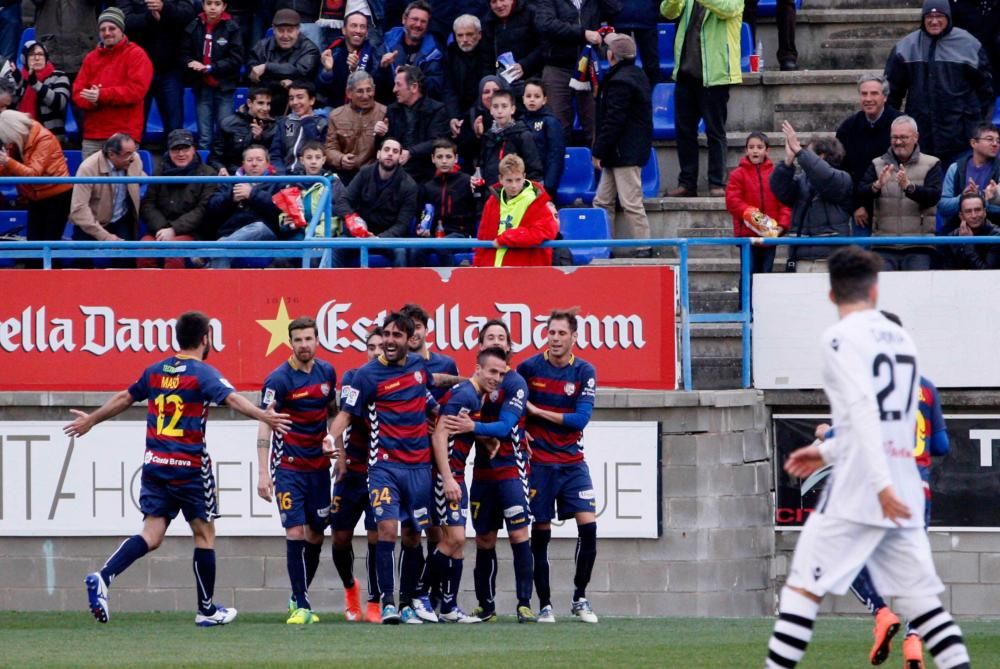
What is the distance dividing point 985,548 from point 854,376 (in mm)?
7537

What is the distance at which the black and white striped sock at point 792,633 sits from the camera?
23.7 ft

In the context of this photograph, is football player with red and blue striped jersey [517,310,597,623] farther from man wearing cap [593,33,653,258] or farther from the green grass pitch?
man wearing cap [593,33,653,258]

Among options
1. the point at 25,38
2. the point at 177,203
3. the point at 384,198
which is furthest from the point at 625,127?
the point at 25,38

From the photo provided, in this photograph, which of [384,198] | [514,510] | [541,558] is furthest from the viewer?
[384,198]

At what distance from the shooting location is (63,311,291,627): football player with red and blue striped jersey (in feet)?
37.1

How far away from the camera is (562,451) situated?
481 inches

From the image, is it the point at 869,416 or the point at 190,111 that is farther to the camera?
the point at 190,111

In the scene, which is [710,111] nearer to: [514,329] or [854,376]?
[514,329]

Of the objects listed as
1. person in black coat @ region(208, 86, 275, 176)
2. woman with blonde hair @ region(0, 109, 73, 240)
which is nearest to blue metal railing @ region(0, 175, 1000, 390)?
woman with blonde hair @ region(0, 109, 73, 240)

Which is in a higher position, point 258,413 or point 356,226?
point 356,226

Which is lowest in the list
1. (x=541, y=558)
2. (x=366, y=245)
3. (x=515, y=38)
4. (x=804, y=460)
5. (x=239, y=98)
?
(x=541, y=558)

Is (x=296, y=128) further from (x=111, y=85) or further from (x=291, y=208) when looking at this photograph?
(x=111, y=85)

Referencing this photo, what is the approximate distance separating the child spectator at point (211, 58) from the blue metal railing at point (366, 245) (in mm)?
3261

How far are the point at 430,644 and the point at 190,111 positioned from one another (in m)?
8.91
